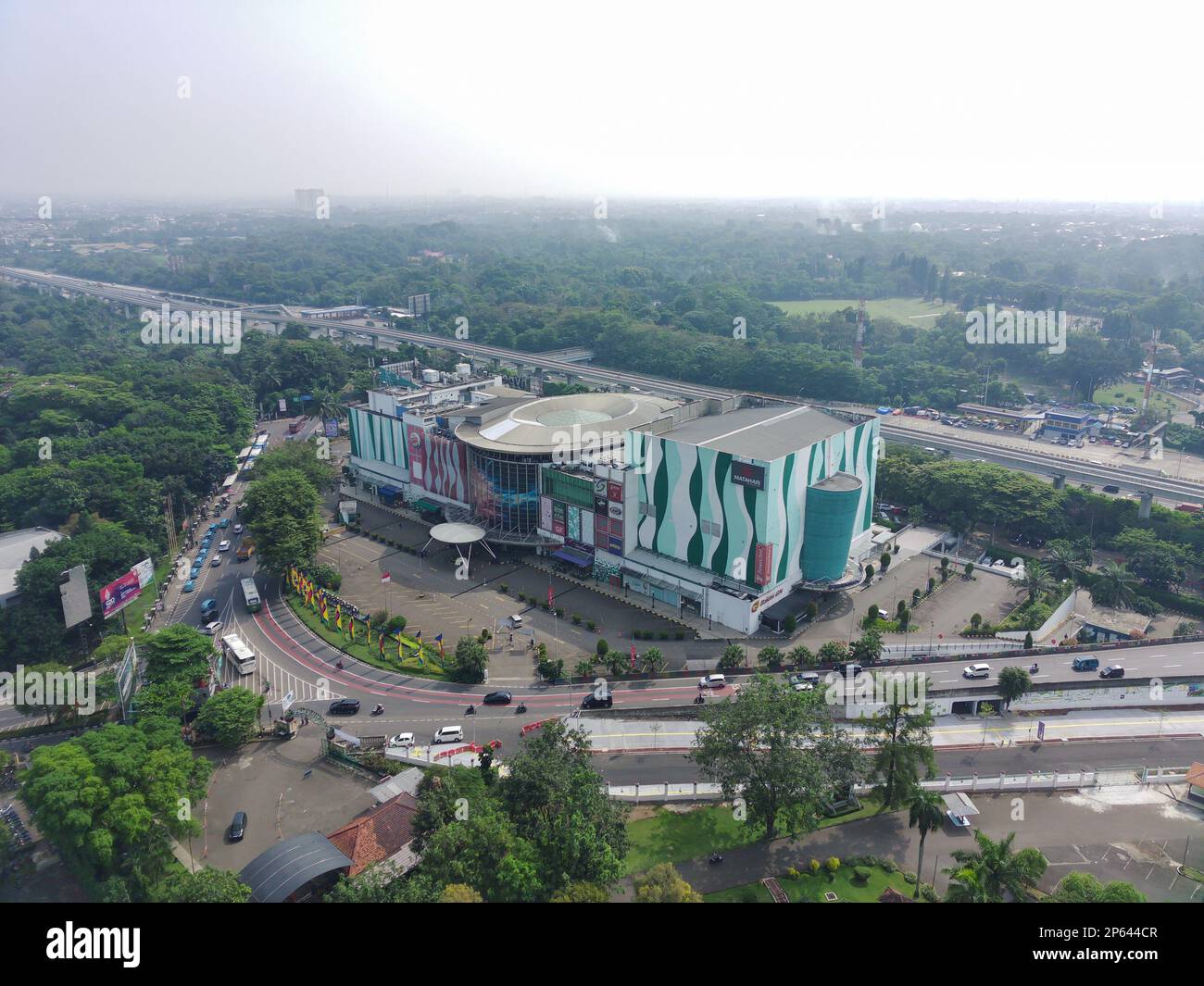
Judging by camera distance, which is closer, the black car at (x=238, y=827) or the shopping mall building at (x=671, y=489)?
the black car at (x=238, y=827)

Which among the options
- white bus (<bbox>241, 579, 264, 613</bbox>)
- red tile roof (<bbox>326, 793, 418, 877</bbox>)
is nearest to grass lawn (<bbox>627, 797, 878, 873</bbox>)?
red tile roof (<bbox>326, 793, 418, 877</bbox>)

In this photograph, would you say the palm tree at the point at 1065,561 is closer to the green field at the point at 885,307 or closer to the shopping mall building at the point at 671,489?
the shopping mall building at the point at 671,489

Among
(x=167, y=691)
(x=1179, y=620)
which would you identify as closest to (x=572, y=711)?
(x=167, y=691)

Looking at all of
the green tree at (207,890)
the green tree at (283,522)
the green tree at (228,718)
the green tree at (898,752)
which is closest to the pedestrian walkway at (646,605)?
the green tree at (898,752)

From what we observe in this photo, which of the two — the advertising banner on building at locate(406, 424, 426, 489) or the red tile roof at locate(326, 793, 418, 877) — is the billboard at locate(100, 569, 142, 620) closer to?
the advertising banner on building at locate(406, 424, 426, 489)

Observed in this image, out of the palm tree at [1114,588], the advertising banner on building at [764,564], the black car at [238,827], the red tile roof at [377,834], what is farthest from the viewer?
the palm tree at [1114,588]

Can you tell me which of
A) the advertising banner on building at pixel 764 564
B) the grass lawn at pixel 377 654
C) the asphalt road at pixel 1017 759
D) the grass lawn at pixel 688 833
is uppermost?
the advertising banner on building at pixel 764 564
